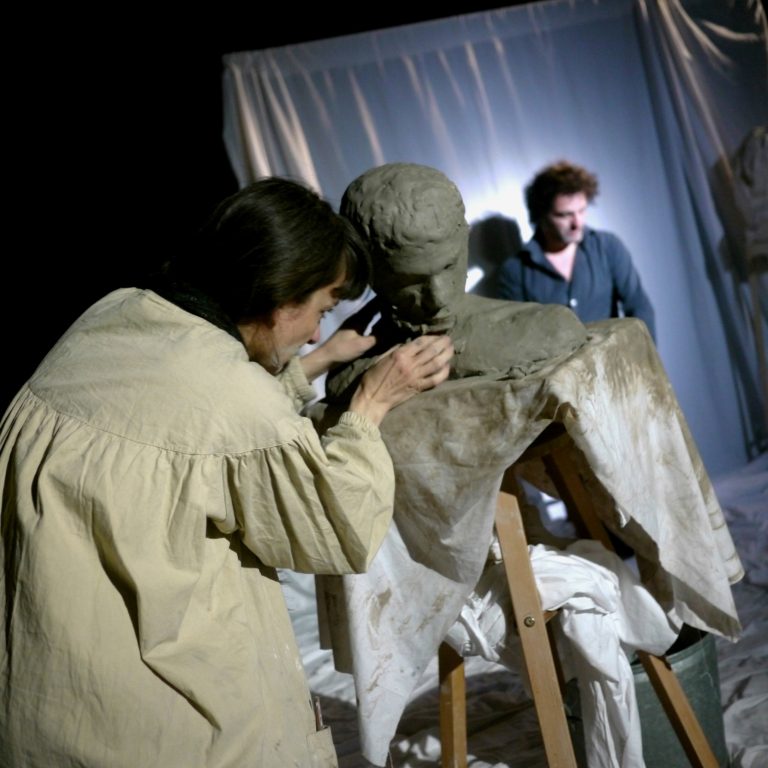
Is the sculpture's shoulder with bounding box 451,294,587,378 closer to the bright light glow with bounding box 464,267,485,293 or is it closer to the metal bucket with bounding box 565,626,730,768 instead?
the metal bucket with bounding box 565,626,730,768

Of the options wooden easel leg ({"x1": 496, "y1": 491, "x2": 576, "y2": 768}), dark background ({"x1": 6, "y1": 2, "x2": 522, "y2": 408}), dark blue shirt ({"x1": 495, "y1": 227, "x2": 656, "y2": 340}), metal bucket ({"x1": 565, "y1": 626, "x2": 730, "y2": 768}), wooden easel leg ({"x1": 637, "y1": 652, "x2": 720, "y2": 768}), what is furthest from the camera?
dark blue shirt ({"x1": 495, "y1": 227, "x2": 656, "y2": 340})

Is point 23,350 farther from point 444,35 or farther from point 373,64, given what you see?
point 444,35

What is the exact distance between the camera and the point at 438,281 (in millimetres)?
1972

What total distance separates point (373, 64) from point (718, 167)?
55.7 inches

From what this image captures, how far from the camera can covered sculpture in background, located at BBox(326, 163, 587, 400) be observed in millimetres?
1908

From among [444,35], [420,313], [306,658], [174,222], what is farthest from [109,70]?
[306,658]

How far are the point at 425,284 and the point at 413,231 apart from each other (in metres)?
0.13

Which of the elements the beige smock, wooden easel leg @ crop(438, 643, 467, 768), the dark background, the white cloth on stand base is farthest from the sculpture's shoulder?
the dark background

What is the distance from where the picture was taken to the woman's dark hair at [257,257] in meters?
1.54

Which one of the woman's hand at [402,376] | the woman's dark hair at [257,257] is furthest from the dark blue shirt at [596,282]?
the woman's dark hair at [257,257]

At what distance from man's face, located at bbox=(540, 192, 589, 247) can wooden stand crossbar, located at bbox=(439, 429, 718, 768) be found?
1651mm

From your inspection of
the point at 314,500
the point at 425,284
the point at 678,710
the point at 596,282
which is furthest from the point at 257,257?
the point at 596,282

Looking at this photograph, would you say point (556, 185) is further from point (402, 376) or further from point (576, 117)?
point (402, 376)

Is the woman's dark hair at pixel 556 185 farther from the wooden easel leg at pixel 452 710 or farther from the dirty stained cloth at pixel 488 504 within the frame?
the wooden easel leg at pixel 452 710
